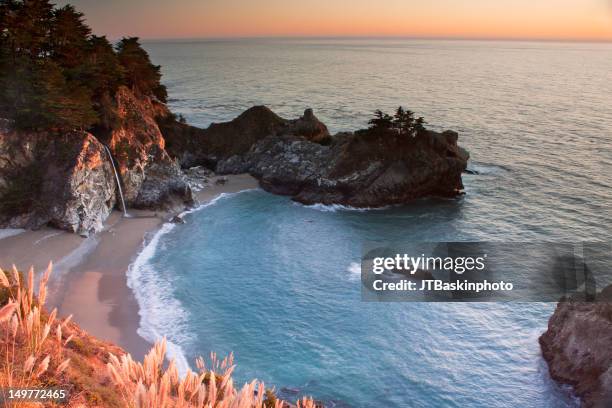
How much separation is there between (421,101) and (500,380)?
7453 centimetres

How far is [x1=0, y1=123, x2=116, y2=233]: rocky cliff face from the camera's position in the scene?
37.6m

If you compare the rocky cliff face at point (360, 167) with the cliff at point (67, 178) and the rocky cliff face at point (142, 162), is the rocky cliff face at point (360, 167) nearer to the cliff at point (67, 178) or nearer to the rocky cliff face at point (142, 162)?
the rocky cliff face at point (142, 162)

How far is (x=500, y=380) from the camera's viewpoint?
2508 centimetres

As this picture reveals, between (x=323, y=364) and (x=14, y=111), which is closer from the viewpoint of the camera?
(x=323, y=364)

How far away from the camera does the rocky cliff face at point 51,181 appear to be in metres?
37.6

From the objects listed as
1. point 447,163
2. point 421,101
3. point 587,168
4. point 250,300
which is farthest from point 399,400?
point 421,101

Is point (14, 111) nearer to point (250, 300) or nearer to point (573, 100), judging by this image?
point (250, 300)

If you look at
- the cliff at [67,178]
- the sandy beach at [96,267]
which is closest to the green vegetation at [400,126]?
the cliff at [67,178]

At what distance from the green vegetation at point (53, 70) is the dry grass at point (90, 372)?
88.5 feet

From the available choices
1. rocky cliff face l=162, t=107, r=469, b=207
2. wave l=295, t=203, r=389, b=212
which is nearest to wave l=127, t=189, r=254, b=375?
wave l=295, t=203, r=389, b=212

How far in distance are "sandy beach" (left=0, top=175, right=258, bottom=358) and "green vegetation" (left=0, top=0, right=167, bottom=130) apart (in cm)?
867

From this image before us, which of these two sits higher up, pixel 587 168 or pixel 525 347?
pixel 587 168

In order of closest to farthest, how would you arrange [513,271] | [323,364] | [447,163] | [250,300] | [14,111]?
1. [323,364]
2. [250,300]
3. [513,271]
4. [14,111]
5. [447,163]

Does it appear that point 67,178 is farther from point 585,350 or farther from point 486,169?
point 486,169
